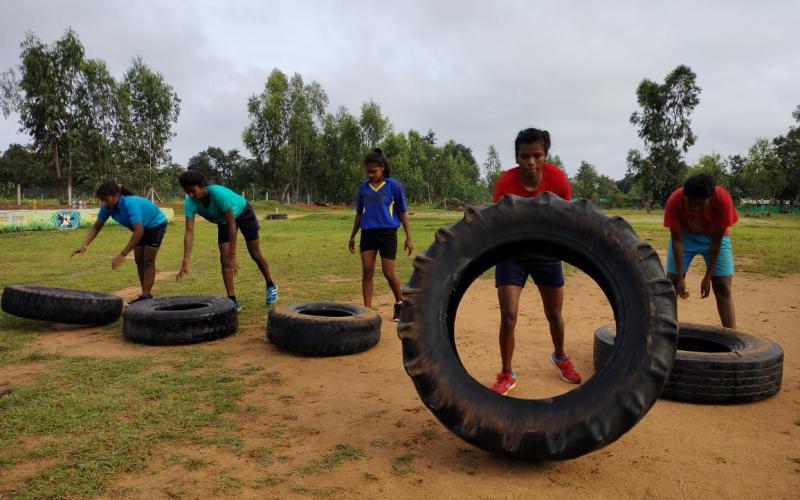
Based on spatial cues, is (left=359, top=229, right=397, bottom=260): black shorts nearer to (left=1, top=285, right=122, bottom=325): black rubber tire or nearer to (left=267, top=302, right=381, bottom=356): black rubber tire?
(left=267, top=302, right=381, bottom=356): black rubber tire

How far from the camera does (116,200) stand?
244 inches

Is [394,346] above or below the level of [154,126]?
below

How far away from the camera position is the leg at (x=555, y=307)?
3.81 metres

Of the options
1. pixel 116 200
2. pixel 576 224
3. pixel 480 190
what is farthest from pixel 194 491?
pixel 480 190

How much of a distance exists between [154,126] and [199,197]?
42.4m

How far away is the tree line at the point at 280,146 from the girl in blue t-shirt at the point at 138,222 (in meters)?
29.1

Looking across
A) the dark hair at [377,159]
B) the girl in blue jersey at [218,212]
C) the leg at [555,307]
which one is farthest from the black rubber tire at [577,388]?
the girl in blue jersey at [218,212]

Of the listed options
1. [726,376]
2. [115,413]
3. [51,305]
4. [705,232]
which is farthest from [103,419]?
[705,232]

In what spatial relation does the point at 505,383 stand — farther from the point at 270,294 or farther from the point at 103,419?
the point at 270,294

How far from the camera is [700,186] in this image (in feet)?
13.2

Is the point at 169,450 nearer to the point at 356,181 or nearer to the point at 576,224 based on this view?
the point at 576,224

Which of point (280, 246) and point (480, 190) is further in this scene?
point (480, 190)

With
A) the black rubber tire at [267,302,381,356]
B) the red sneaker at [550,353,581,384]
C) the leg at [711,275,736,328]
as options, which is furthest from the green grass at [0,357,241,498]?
the leg at [711,275,736,328]

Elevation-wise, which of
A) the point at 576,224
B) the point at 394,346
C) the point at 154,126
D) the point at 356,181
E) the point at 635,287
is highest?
the point at 154,126
